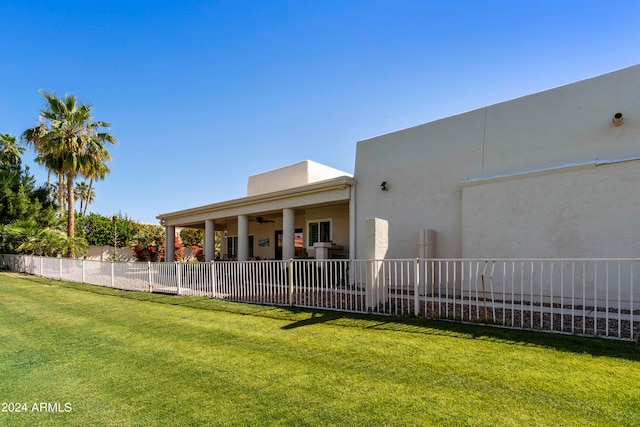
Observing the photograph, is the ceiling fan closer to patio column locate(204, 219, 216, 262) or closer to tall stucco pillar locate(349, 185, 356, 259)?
patio column locate(204, 219, 216, 262)

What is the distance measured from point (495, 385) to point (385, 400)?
117 centimetres

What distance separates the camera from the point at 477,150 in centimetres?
898

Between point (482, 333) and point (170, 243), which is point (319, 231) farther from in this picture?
point (482, 333)

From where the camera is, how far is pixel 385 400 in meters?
3.12

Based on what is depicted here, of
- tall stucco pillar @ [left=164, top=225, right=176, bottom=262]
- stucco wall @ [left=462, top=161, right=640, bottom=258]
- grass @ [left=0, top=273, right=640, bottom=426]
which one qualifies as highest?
stucco wall @ [left=462, top=161, right=640, bottom=258]

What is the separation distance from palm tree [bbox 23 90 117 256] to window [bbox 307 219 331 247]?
13.7 m

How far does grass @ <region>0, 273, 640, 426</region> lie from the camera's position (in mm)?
2916

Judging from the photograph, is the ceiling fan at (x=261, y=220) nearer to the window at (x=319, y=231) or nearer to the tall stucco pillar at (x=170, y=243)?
the window at (x=319, y=231)

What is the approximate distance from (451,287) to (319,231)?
7.05 metres

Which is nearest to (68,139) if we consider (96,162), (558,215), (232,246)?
(96,162)

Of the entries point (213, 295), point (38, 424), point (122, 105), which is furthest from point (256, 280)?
point (122, 105)

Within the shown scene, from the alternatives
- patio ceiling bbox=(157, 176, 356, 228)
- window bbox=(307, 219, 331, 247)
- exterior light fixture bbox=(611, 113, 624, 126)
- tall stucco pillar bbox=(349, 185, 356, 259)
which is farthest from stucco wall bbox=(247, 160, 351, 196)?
exterior light fixture bbox=(611, 113, 624, 126)

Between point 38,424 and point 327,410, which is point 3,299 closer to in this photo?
point 38,424

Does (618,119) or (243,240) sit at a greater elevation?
(618,119)
